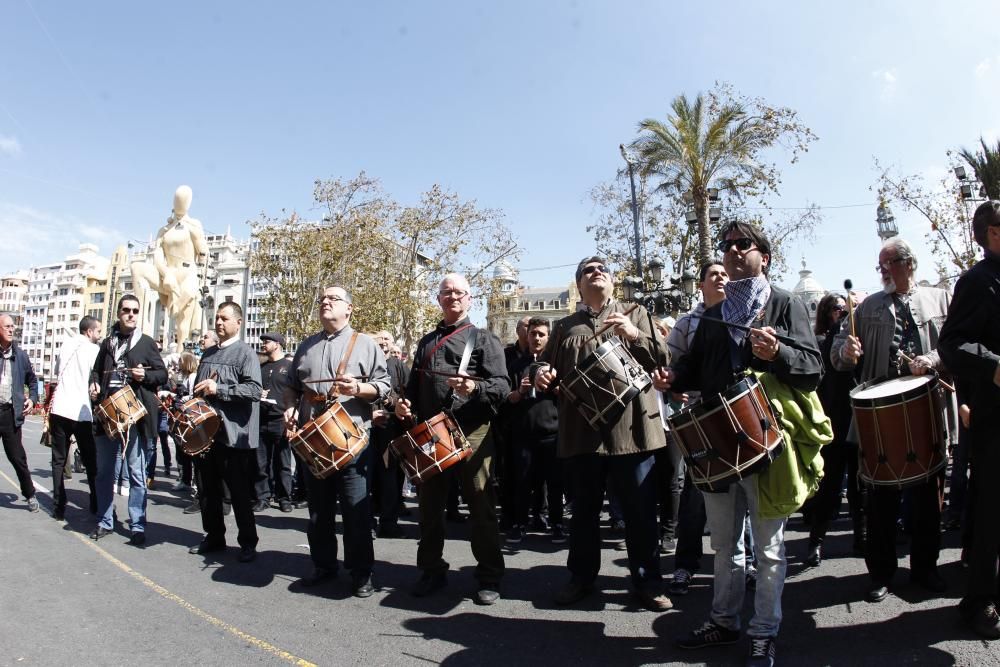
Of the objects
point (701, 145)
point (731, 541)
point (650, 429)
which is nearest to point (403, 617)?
point (650, 429)

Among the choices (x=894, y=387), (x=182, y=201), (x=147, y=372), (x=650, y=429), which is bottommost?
(x=650, y=429)

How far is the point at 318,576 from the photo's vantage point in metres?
5.06

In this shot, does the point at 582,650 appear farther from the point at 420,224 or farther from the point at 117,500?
the point at 420,224

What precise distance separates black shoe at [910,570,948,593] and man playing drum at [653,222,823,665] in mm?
1605

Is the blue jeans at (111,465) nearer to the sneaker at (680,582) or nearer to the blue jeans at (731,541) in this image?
the sneaker at (680,582)

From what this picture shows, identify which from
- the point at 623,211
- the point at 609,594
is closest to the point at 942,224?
the point at 623,211

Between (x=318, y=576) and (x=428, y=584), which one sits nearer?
(x=428, y=584)

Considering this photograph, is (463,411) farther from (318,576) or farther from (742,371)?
(742,371)

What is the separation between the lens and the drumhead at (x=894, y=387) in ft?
12.2

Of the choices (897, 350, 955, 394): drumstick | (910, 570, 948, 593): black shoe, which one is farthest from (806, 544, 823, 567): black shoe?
(897, 350, 955, 394): drumstick

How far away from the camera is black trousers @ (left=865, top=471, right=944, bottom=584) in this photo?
4152 millimetres

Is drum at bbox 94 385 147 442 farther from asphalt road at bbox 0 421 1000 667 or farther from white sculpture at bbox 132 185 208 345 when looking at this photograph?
white sculpture at bbox 132 185 208 345

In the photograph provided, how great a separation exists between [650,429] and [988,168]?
70.0ft

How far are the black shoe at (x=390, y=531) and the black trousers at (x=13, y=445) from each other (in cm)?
457
